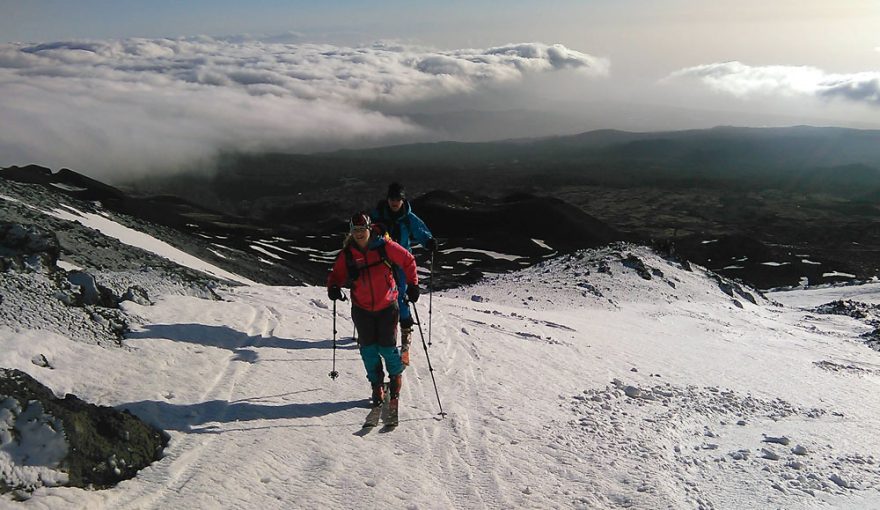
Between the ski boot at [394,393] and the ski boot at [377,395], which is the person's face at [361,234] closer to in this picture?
the ski boot at [394,393]

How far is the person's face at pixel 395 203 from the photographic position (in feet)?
30.1

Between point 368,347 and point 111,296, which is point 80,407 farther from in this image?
point 111,296

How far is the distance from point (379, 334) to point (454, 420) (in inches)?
55.9

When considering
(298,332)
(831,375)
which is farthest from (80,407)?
(831,375)

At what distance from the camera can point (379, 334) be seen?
6.93 m

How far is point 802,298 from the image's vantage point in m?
38.5

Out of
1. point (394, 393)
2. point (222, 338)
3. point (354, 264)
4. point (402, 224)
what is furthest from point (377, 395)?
point (222, 338)

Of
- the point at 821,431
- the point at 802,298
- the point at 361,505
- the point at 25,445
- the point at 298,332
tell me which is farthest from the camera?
the point at 802,298

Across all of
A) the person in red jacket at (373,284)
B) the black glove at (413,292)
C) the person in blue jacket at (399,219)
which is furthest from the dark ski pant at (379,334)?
the person in blue jacket at (399,219)

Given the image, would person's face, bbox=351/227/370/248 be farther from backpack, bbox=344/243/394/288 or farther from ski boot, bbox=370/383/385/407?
ski boot, bbox=370/383/385/407

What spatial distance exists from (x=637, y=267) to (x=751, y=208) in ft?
557

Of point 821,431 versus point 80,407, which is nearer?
point 80,407

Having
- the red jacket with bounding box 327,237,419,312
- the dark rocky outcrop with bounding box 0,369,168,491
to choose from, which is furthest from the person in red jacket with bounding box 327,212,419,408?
the dark rocky outcrop with bounding box 0,369,168,491

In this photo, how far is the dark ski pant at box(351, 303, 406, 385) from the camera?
22.6 feet
